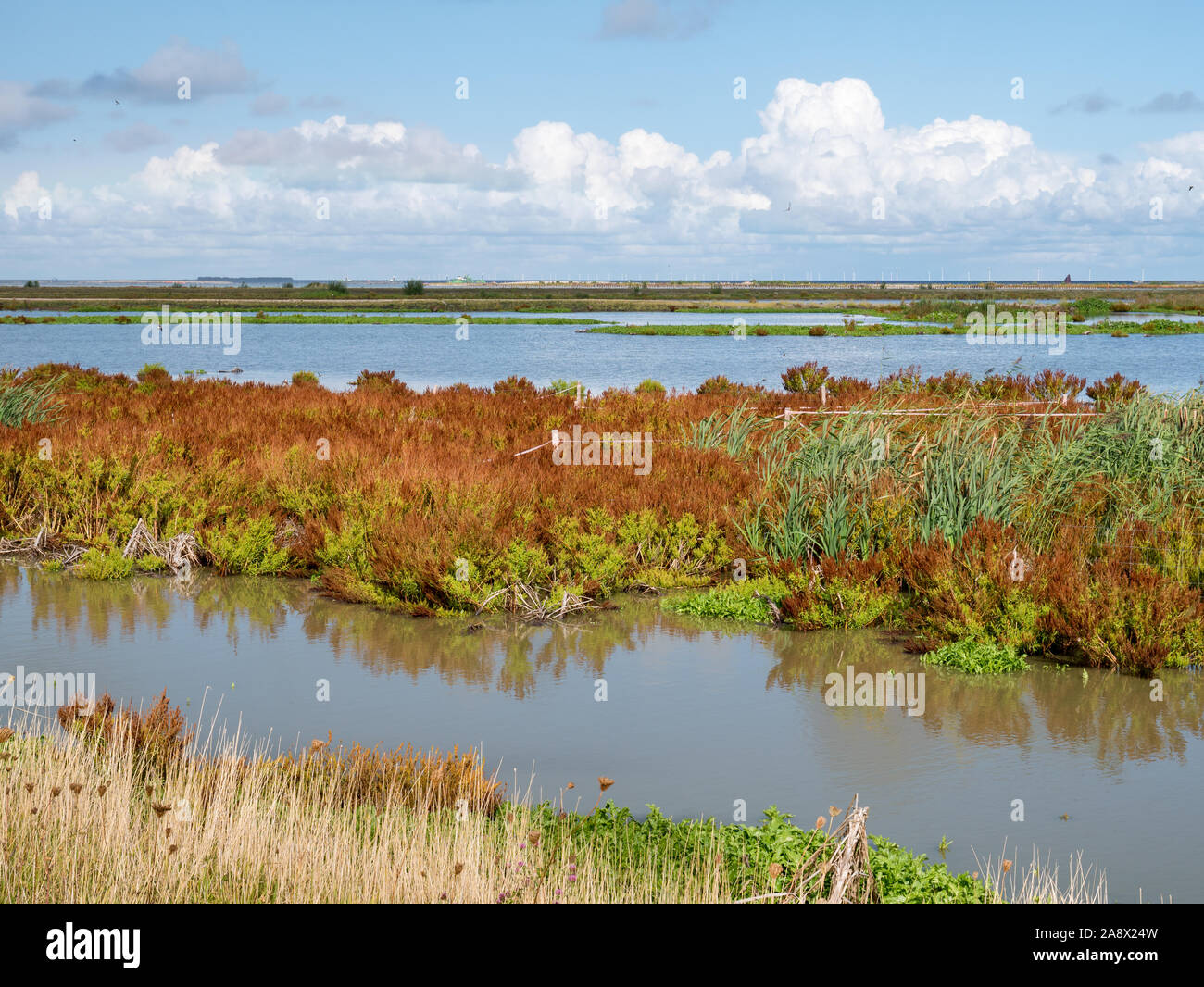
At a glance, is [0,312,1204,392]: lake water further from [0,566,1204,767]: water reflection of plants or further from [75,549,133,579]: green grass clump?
[75,549,133,579]: green grass clump

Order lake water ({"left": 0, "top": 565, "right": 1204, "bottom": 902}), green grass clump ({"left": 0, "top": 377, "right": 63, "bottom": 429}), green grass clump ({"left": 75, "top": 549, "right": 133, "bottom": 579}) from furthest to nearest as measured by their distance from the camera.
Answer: green grass clump ({"left": 0, "top": 377, "right": 63, "bottom": 429}), green grass clump ({"left": 75, "top": 549, "right": 133, "bottom": 579}), lake water ({"left": 0, "top": 565, "right": 1204, "bottom": 902})

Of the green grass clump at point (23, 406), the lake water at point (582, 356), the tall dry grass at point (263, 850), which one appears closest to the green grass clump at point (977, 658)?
the tall dry grass at point (263, 850)

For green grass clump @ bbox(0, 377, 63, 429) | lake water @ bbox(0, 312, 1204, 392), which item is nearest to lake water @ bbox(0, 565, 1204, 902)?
green grass clump @ bbox(0, 377, 63, 429)

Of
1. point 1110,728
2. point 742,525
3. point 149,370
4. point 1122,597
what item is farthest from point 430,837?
point 149,370

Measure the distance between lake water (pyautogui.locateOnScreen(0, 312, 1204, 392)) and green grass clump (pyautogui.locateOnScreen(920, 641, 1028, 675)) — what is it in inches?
772

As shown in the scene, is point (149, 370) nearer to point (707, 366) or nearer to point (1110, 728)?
point (707, 366)

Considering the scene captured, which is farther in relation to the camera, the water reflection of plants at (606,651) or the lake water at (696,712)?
the water reflection of plants at (606,651)

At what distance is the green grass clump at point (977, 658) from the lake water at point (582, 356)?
19.6m

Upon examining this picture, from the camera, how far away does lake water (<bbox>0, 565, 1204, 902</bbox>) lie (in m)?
6.11

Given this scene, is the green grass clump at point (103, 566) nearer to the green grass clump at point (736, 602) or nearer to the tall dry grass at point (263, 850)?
the green grass clump at point (736, 602)

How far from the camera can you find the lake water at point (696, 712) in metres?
6.11

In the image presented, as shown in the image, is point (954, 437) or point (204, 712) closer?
point (204, 712)

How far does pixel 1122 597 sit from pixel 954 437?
292cm
